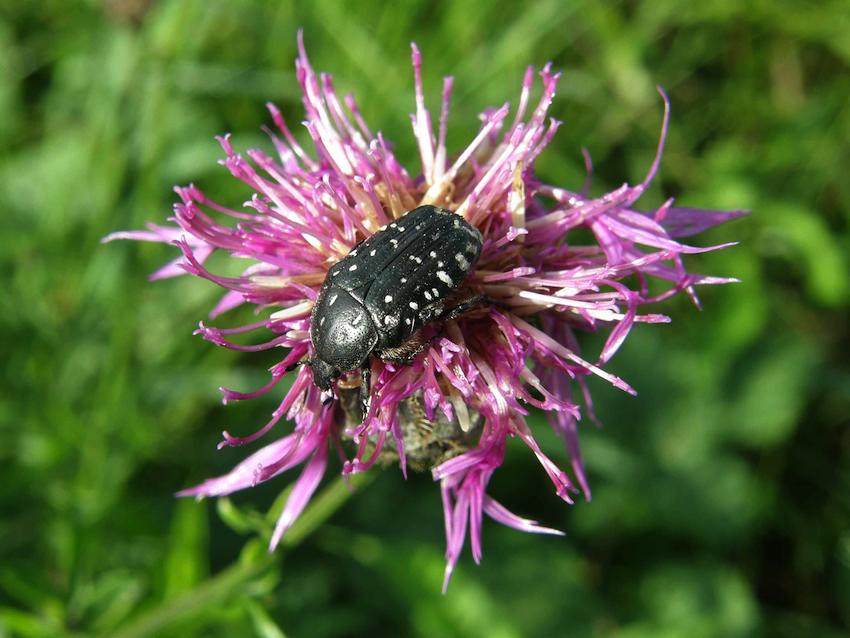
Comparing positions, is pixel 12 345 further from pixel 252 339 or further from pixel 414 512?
pixel 414 512

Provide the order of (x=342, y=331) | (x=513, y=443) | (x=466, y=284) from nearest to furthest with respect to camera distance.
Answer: (x=342, y=331) → (x=466, y=284) → (x=513, y=443)

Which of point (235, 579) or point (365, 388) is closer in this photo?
point (365, 388)

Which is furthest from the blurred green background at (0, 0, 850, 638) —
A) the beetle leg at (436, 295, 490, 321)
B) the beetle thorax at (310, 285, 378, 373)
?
the beetle leg at (436, 295, 490, 321)

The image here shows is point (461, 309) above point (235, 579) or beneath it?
above

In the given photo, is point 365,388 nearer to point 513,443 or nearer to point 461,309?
point 461,309

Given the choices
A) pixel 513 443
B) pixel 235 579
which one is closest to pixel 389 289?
pixel 235 579

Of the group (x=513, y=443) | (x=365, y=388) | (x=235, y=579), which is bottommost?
(x=513, y=443)

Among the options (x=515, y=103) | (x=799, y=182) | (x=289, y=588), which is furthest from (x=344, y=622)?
(x=799, y=182)

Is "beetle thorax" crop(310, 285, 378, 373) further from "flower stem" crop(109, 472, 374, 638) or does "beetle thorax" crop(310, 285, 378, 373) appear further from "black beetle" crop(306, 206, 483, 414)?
"flower stem" crop(109, 472, 374, 638)
